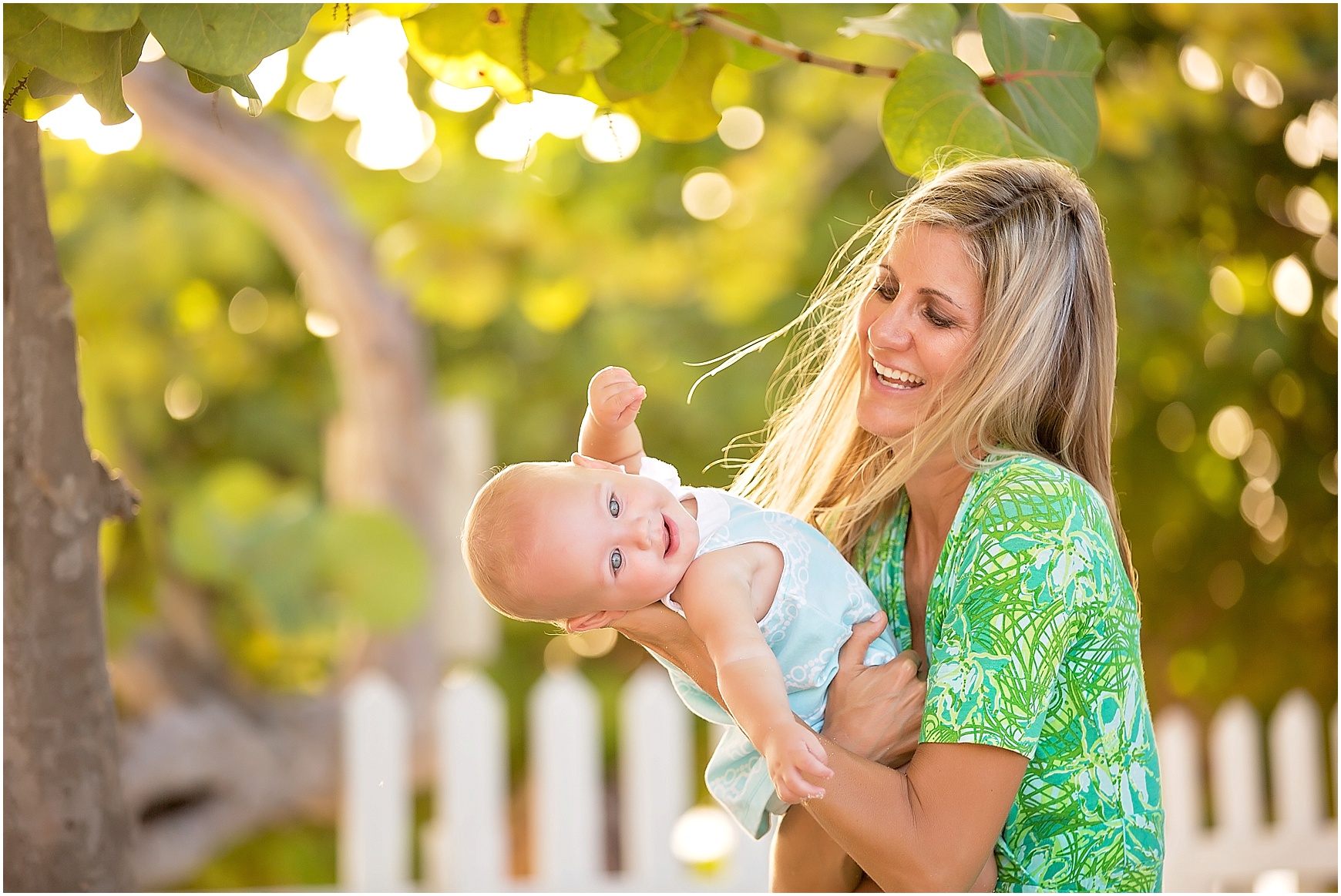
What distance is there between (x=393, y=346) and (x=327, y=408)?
175 cm

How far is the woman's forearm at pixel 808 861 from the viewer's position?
146cm

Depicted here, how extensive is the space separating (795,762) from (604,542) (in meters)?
0.35

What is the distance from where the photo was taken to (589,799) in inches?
116

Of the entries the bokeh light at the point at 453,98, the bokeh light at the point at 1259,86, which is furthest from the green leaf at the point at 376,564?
the bokeh light at the point at 1259,86

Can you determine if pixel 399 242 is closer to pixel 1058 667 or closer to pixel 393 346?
pixel 393 346

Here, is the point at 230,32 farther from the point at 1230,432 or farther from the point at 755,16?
the point at 1230,432

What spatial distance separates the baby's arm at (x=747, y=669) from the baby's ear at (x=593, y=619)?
79 millimetres

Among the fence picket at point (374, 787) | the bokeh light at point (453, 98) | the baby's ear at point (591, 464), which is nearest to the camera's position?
the baby's ear at point (591, 464)

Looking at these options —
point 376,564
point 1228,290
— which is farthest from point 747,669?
point 1228,290

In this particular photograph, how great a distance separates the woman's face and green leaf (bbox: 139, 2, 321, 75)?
695 millimetres

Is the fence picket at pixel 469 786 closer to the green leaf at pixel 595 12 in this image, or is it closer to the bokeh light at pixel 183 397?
the green leaf at pixel 595 12

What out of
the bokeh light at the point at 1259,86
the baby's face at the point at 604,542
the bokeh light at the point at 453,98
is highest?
the bokeh light at the point at 1259,86

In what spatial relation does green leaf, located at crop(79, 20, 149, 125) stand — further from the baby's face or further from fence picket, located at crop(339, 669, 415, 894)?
fence picket, located at crop(339, 669, 415, 894)

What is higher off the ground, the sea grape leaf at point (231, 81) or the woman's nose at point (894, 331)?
the sea grape leaf at point (231, 81)
